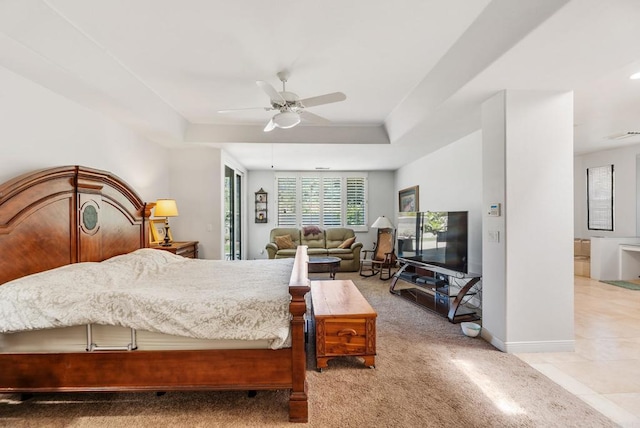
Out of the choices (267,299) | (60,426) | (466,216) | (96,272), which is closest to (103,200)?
(96,272)

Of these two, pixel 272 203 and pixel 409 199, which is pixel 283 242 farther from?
pixel 409 199

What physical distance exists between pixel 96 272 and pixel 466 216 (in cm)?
385

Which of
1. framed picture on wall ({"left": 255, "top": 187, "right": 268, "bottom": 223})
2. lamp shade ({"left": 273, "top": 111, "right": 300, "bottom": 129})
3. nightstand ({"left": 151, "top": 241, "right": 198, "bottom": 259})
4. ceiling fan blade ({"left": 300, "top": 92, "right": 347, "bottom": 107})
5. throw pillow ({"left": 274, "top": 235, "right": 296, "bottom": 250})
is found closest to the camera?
ceiling fan blade ({"left": 300, "top": 92, "right": 347, "bottom": 107})

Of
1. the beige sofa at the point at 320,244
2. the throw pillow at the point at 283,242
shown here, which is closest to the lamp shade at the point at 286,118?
the beige sofa at the point at 320,244

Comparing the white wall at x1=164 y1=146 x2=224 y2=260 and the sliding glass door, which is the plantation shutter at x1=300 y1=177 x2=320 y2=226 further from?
the white wall at x1=164 y1=146 x2=224 y2=260

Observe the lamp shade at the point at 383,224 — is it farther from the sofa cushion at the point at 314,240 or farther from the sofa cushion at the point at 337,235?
the sofa cushion at the point at 314,240

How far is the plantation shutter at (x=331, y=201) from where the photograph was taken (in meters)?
7.75

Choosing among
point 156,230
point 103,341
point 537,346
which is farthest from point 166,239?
point 537,346

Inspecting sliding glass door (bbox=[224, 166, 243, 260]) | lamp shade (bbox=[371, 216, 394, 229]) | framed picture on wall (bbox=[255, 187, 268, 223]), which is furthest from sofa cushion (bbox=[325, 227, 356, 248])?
sliding glass door (bbox=[224, 166, 243, 260])

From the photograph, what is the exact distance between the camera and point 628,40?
6.18 ft

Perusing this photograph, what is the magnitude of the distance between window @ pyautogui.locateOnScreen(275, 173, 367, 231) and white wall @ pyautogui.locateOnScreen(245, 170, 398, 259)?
0.18 metres

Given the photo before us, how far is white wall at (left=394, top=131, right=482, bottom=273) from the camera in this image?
13.1 ft

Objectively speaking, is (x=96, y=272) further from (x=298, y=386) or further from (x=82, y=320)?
(x=298, y=386)

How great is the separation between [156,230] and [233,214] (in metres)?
Result: 2.12
